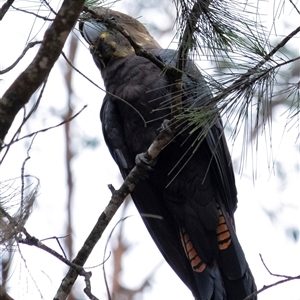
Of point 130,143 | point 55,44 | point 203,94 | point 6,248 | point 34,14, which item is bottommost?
point 6,248

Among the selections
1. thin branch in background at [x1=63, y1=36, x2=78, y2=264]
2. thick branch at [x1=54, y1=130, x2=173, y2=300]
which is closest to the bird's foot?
thick branch at [x1=54, y1=130, x2=173, y2=300]

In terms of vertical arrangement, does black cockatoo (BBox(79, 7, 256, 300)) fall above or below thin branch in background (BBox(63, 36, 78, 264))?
below

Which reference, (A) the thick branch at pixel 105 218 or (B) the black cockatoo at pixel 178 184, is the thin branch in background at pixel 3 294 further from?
(B) the black cockatoo at pixel 178 184

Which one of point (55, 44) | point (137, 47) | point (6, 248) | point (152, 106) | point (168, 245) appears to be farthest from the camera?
point (168, 245)

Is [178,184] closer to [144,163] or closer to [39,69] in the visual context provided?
[144,163]

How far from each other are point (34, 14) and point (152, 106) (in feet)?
3.32

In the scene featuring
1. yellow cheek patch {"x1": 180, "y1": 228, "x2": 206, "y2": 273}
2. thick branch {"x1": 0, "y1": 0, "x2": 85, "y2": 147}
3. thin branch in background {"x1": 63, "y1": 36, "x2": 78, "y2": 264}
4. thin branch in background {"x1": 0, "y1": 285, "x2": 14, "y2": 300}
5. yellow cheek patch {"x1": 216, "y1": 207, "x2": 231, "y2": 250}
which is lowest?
thin branch in background {"x1": 0, "y1": 285, "x2": 14, "y2": 300}

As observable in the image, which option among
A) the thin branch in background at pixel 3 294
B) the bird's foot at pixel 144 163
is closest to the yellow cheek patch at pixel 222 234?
the bird's foot at pixel 144 163

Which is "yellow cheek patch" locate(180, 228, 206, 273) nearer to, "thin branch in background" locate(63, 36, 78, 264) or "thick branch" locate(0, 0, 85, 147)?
"thick branch" locate(0, 0, 85, 147)

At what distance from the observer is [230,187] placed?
9.48 ft

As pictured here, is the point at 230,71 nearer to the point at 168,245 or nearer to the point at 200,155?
the point at 200,155

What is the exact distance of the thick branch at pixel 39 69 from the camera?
1.40 m

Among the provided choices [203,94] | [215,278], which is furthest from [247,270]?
[203,94]

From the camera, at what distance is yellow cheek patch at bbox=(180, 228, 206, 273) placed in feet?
9.45
